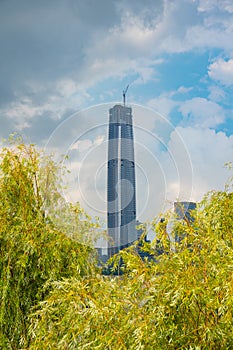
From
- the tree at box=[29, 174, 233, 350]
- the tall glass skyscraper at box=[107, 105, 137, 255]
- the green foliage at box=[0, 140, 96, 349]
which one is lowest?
the tree at box=[29, 174, 233, 350]

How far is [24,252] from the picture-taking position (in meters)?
5.30

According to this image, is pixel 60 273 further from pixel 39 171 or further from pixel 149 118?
pixel 149 118

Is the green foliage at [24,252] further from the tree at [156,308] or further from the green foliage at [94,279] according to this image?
the tree at [156,308]

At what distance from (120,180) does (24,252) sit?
4.28ft

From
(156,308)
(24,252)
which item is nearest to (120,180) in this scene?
(24,252)

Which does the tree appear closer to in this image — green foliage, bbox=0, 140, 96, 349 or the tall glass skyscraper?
green foliage, bbox=0, 140, 96, 349

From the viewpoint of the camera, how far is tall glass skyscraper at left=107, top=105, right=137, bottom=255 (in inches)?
231

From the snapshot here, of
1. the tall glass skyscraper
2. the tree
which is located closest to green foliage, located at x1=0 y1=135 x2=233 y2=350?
the tree

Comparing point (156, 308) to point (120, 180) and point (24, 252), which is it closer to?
point (24, 252)

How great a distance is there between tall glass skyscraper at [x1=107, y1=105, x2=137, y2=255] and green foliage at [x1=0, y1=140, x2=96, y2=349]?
0.44 meters

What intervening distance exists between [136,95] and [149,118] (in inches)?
27.1

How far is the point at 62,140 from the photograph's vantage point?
593 cm

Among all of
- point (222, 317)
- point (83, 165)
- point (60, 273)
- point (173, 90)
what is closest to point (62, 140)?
point (83, 165)

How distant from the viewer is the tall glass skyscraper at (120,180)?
587cm
